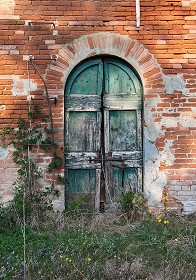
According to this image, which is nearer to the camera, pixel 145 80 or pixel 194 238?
pixel 194 238

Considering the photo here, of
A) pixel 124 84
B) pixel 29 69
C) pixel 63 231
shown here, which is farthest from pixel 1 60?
pixel 63 231

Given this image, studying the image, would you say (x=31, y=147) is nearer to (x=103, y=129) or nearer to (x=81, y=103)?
(x=81, y=103)

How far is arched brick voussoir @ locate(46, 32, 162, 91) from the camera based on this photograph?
590cm

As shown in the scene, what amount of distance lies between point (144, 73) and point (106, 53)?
27.1 inches

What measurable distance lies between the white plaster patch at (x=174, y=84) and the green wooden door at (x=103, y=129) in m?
0.46

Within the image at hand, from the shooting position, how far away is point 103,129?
6.14 metres

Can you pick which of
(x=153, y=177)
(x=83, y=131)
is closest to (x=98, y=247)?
(x=153, y=177)

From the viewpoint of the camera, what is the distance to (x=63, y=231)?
5.20 meters

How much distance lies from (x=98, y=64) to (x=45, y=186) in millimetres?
2155

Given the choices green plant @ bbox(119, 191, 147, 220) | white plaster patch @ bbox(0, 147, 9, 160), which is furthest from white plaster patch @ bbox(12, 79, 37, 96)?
green plant @ bbox(119, 191, 147, 220)

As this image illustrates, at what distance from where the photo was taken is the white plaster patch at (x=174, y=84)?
5984 millimetres

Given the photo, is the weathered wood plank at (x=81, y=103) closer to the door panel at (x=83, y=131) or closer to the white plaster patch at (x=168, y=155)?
the door panel at (x=83, y=131)

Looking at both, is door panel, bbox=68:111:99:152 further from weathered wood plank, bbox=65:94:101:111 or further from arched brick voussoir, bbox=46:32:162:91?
arched brick voussoir, bbox=46:32:162:91

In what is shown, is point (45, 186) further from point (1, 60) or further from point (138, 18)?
point (138, 18)
